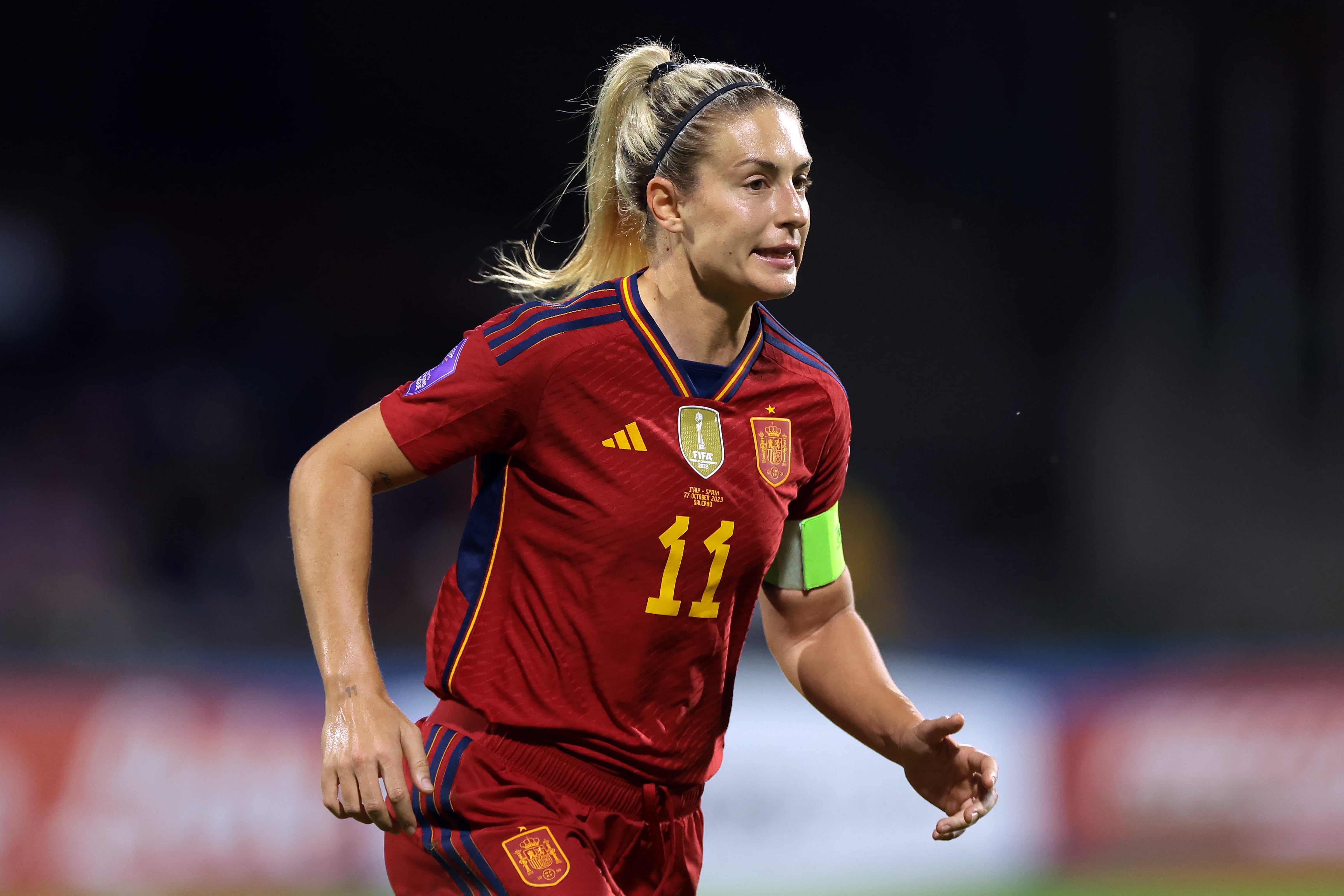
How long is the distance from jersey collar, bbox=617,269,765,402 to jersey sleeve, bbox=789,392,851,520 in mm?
198

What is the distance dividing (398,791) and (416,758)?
59mm

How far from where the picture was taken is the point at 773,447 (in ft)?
8.07

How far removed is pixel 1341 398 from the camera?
28.7 ft

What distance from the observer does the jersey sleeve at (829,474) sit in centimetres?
258

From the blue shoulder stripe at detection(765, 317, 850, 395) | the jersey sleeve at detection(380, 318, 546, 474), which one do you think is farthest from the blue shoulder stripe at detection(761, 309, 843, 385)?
the jersey sleeve at detection(380, 318, 546, 474)

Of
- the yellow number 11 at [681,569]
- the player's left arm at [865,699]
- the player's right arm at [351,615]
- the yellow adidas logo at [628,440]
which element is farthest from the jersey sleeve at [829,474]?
the player's right arm at [351,615]

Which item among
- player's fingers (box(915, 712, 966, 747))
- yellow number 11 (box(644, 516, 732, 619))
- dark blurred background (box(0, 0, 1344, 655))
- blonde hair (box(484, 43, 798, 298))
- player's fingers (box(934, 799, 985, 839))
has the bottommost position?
player's fingers (box(934, 799, 985, 839))

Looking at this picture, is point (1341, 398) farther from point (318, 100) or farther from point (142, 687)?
point (142, 687)

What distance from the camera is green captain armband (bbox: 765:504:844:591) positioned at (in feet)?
8.78

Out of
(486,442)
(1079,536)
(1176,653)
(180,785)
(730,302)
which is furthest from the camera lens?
(1079,536)

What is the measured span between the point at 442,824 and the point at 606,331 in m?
0.83

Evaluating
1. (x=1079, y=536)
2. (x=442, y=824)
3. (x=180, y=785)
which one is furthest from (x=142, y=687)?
(x=1079, y=536)

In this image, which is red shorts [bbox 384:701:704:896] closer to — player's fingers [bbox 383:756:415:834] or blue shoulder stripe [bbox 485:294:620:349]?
player's fingers [bbox 383:756:415:834]

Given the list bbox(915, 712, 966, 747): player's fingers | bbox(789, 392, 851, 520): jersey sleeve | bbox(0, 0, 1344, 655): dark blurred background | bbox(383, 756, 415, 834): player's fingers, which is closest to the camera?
bbox(383, 756, 415, 834): player's fingers
